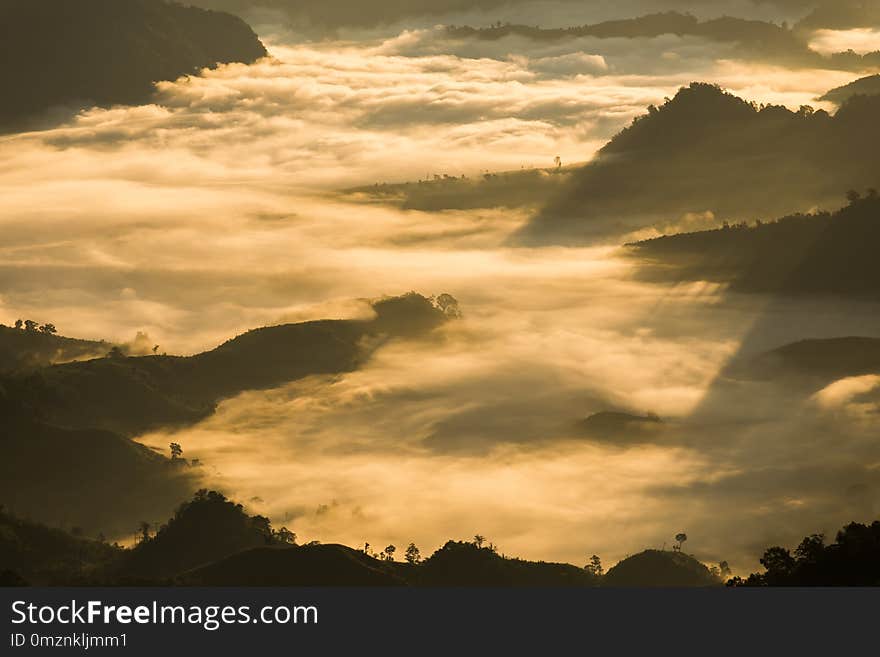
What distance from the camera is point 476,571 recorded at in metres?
162

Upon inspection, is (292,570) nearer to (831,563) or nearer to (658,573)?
(658,573)

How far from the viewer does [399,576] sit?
156 m

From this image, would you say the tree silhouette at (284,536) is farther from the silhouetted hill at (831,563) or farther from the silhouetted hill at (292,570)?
the silhouetted hill at (831,563)

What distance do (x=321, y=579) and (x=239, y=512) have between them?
3766 cm

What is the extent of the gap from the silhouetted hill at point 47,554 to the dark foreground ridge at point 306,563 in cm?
15

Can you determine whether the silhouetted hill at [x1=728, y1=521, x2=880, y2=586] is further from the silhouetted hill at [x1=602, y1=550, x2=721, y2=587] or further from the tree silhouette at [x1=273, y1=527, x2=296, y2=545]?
the tree silhouette at [x1=273, y1=527, x2=296, y2=545]

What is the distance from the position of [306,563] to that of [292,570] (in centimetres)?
159

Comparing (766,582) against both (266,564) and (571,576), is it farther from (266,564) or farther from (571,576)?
(266,564)

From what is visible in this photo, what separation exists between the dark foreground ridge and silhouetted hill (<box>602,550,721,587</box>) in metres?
0.16

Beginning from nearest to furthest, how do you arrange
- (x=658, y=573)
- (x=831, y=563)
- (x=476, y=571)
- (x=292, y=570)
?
(x=831, y=563)
(x=292, y=570)
(x=476, y=571)
(x=658, y=573)

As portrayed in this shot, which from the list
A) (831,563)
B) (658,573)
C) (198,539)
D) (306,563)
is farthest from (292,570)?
(831,563)

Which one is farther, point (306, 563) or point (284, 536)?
point (284, 536)

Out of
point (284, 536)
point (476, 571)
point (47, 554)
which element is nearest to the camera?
point (476, 571)

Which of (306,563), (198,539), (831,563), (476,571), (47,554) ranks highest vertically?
(198,539)
